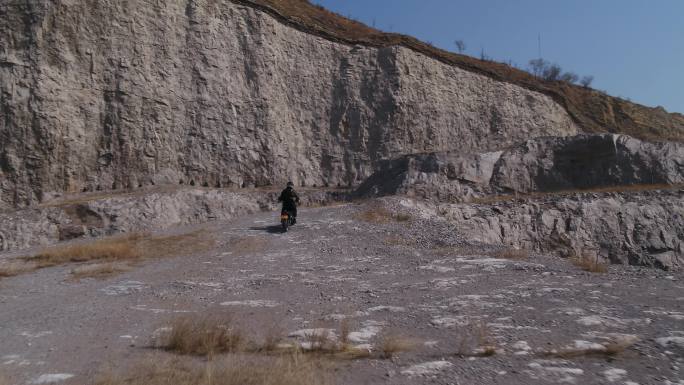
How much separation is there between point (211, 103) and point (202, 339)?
2334 centimetres

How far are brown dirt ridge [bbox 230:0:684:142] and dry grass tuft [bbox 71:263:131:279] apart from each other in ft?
74.6

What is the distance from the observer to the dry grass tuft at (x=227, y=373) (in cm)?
397

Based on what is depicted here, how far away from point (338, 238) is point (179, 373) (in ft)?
32.5

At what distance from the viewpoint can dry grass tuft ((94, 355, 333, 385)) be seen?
3973 millimetres

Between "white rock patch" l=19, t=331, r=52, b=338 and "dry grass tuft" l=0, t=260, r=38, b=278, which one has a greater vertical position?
"white rock patch" l=19, t=331, r=52, b=338

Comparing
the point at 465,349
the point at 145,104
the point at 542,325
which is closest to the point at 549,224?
the point at 542,325

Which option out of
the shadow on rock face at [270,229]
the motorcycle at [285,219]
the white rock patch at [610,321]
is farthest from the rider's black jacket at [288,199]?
the white rock patch at [610,321]

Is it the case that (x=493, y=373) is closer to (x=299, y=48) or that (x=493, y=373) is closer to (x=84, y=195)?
(x=84, y=195)

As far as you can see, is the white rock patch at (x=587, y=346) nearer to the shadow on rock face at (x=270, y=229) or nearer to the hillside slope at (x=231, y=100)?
the shadow on rock face at (x=270, y=229)

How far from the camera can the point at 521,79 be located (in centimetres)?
3794

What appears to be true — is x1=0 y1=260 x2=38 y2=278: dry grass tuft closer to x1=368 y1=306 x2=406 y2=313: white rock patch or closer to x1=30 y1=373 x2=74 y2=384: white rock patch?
x1=30 y1=373 x2=74 y2=384: white rock patch

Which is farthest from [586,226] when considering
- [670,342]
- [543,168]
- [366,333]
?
[366,333]

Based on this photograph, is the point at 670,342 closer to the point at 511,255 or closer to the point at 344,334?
the point at 344,334

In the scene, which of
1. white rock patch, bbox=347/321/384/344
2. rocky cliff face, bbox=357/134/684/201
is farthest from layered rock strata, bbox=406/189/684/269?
white rock patch, bbox=347/321/384/344
